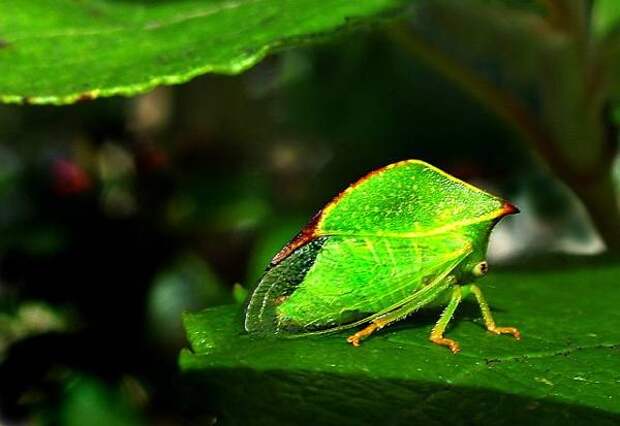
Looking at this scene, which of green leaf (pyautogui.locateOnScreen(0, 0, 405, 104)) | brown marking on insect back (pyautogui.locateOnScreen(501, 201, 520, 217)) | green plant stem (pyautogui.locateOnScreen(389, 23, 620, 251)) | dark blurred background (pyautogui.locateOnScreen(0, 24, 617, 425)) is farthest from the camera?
dark blurred background (pyautogui.locateOnScreen(0, 24, 617, 425))

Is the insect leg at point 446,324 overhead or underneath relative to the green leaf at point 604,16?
underneath

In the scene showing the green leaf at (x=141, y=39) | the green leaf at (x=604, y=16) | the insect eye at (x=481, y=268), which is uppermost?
the green leaf at (x=141, y=39)

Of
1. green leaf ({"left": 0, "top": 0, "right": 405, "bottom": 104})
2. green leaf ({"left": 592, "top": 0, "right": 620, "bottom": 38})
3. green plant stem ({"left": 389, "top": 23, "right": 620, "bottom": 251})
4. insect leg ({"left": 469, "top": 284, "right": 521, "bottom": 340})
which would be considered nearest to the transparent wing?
insect leg ({"left": 469, "top": 284, "right": 521, "bottom": 340})

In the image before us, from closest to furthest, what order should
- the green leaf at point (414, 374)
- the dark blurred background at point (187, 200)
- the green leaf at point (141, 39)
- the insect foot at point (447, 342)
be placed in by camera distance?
the green leaf at point (414, 374) < the insect foot at point (447, 342) < the green leaf at point (141, 39) < the dark blurred background at point (187, 200)

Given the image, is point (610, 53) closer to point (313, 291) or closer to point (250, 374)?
point (313, 291)

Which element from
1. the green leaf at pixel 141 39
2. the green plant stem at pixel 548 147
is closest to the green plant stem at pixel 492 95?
the green plant stem at pixel 548 147

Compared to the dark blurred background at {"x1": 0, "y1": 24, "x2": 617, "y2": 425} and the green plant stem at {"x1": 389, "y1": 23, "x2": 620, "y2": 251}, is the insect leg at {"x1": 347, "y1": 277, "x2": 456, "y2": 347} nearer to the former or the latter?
the green plant stem at {"x1": 389, "y1": 23, "x2": 620, "y2": 251}

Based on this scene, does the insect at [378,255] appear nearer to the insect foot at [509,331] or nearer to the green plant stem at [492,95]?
the insect foot at [509,331]
